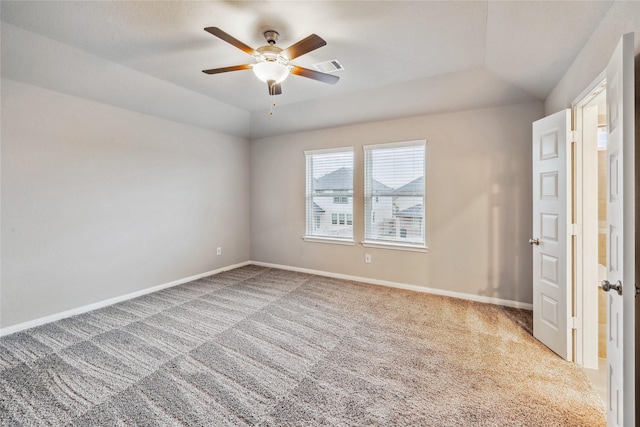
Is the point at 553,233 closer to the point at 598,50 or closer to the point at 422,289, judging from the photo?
the point at 598,50

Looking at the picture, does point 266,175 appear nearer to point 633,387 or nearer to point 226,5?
point 226,5

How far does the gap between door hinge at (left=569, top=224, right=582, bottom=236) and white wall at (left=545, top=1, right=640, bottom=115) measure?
1052 mm

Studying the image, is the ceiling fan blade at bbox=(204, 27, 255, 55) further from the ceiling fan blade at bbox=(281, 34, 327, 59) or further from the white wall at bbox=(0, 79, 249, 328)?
the white wall at bbox=(0, 79, 249, 328)

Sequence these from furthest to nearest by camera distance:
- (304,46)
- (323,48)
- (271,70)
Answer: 1. (323,48)
2. (271,70)
3. (304,46)

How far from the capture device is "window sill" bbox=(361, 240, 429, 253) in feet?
13.3

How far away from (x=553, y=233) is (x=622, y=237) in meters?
1.43

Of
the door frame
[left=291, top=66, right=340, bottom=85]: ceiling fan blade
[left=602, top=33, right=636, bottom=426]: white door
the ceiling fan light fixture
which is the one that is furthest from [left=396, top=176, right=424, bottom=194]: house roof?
[left=602, top=33, right=636, bottom=426]: white door

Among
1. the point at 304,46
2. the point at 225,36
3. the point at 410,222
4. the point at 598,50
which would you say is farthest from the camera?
the point at 410,222

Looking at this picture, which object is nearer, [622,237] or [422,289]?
[622,237]

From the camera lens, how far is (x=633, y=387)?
1.20 m

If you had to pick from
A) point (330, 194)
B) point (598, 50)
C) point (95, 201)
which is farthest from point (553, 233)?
point (95, 201)

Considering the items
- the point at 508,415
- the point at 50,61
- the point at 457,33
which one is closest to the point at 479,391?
the point at 508,415

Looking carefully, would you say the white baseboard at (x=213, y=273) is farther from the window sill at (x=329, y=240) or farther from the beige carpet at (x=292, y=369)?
the window sill at (x=329, y=240)

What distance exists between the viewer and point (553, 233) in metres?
2.49
